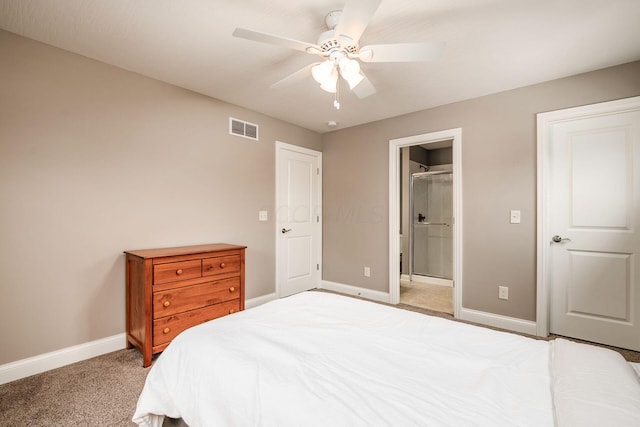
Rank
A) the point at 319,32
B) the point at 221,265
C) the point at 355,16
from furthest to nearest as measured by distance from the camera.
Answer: the point at 221,265, the point at 319,32, the point at 355,16

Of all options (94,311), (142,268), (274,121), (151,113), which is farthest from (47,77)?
(274,121)

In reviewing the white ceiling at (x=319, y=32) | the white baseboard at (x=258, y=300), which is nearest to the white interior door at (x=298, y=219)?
the white baseboard at (x=258, y=300)

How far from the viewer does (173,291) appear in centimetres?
237

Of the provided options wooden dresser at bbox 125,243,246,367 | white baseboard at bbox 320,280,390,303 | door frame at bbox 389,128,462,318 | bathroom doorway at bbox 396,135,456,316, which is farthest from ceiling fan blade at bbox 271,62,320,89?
bathroom doorway at bbox 396,135,456,316

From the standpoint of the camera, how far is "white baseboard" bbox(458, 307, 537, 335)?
2.82 meters

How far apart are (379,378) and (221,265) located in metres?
2.04

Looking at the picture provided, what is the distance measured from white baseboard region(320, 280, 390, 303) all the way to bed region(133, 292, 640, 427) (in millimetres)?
2363

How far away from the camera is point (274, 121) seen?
380cm

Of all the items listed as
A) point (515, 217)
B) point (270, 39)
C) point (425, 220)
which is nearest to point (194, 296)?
point (270, 39)

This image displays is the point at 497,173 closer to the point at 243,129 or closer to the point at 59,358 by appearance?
the point at 243,129

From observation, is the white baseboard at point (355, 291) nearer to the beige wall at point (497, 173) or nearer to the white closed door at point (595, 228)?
the beige wall at point (497, 173)

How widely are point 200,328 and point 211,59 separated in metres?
2.07

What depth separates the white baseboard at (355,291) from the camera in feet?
12.6

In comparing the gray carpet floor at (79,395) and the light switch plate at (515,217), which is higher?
the light switch plate at (515,217)
